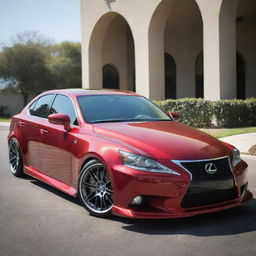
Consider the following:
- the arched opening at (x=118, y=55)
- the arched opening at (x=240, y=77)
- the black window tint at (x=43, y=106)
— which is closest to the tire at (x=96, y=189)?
the black window tint at (x=43, y=106)

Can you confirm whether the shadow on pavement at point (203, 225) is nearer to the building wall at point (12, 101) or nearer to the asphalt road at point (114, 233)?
the asphalt road at point (114, 233)

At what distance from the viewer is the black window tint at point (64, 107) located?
5986 millimetres

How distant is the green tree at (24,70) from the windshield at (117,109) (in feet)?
107

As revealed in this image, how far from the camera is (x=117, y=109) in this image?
20.1ft

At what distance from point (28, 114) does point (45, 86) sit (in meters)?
31.8

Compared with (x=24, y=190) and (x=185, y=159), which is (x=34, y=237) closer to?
(x=185, y=159)

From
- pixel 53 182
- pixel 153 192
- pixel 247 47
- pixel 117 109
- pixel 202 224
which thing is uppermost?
pixel 247 47

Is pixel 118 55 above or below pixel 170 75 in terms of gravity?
above

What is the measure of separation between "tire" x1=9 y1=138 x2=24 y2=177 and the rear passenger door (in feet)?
3.57

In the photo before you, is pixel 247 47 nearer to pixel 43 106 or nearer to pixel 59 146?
pixel 43 106

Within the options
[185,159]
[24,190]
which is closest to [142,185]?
[185,159]

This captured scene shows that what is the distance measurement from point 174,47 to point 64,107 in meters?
20.4

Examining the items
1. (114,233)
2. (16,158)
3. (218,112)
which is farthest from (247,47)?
(114,233)

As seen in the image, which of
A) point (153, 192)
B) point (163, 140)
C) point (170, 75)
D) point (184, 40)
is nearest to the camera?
point (153, 192)
